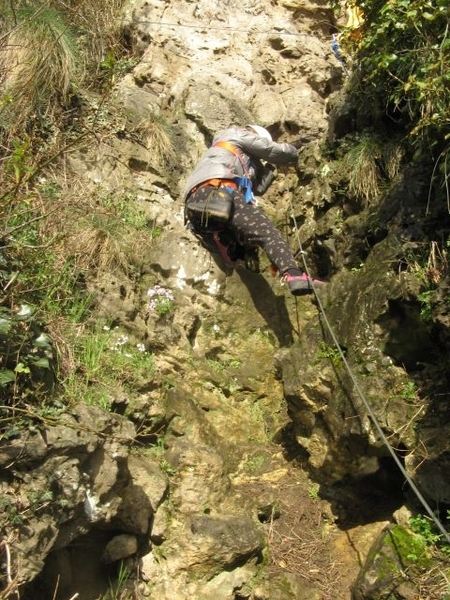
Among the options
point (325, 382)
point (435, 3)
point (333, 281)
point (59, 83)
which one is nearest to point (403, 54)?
point (435, 3)

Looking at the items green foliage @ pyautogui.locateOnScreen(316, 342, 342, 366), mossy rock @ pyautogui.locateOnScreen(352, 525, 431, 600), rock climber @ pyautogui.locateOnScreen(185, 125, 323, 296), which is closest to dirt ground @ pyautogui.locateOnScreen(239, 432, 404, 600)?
mossy rock @ pyautogui.locateOnScreen(352, 525, 431, 600)

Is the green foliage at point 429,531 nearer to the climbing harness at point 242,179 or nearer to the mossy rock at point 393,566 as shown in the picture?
the mossy rock at point 393,566

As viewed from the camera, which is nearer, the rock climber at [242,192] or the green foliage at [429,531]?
the green foliage at [429,531]

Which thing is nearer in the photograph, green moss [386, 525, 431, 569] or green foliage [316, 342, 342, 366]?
green moss [386, 525, 431, 569]

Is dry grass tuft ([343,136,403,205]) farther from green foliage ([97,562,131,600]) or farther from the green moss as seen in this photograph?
green foliage ([97,562,131,600])

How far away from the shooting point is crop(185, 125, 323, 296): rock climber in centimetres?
518

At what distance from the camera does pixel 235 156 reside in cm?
569

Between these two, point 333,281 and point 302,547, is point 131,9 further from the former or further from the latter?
point 302,547

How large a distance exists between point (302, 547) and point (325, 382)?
3.45ft

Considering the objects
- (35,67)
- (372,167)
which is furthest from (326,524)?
(35,67)

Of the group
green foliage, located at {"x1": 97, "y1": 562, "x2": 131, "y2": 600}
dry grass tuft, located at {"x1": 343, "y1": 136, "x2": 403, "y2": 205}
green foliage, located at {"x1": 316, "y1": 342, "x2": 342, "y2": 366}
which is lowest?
green foliage, located at {"x1": 316, "y1": 342, "x2": 342, "y2": 366}

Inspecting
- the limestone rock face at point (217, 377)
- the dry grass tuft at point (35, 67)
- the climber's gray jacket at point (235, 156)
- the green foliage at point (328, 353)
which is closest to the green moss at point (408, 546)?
the limestone rock face at point (217, 377)

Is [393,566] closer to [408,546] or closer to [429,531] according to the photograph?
[408,546]

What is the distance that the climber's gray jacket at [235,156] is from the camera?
220 inches
